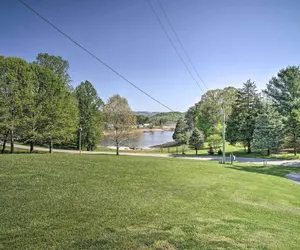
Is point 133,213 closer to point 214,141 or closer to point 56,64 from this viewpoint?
point 56,64

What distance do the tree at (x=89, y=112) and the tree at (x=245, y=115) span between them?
2051 centimetres

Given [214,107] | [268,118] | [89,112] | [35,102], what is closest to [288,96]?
[268,118]

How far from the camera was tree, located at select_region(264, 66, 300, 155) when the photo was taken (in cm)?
2927

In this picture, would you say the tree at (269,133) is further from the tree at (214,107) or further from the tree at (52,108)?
the tree at (52,108)

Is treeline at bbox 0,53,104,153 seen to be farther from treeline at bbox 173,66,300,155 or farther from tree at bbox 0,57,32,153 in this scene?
treeline at bbox 173,66,300,155

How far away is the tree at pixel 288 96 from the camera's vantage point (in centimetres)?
2927

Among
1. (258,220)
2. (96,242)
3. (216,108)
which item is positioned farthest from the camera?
(216,108)

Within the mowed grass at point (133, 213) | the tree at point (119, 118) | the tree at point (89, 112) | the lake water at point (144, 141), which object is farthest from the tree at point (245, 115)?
the mowed grass at point (133, 213)

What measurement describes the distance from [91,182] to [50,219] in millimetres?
Result: 3125

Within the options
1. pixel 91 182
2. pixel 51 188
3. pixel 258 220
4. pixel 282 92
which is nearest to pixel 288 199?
pixel 258 220

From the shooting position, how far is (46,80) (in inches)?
968

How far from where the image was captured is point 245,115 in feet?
109

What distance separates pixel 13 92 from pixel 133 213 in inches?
845

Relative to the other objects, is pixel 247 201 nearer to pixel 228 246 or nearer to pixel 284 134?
pixel 228 246
